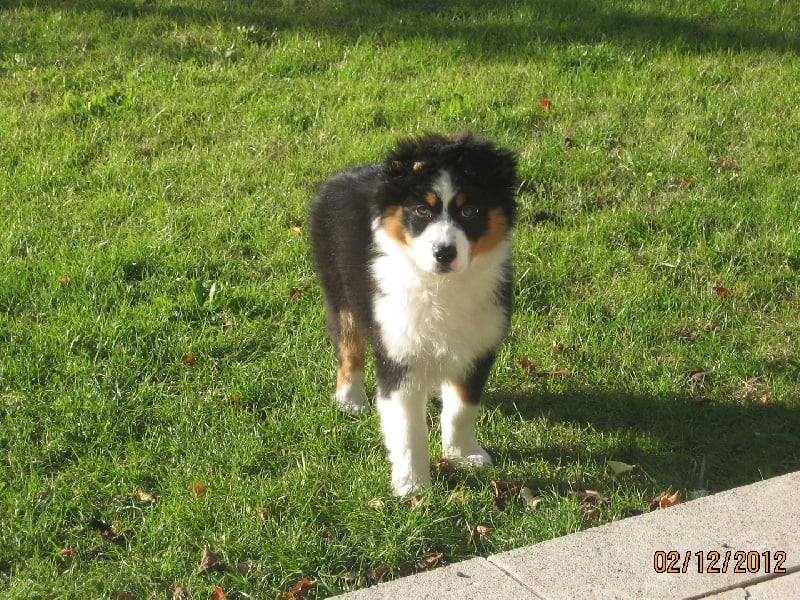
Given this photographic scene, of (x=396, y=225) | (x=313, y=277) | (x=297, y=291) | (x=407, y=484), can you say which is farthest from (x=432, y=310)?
(x=313, y=277)

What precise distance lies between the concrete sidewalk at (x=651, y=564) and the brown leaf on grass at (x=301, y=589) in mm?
365

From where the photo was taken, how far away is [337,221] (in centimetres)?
458

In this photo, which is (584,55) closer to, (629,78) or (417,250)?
(629,78)

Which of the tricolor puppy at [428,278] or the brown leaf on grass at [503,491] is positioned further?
the brown leaf on grass at [503,491]

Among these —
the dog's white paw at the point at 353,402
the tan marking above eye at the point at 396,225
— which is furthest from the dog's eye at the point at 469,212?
the dog's white paw at the point at 353,402

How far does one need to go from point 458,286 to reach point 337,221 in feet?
2.83

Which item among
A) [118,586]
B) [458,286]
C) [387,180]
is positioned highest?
[387,180]

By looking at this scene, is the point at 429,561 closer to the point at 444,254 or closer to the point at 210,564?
the point at 210,564

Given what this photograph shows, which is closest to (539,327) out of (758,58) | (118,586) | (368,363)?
(368,363)

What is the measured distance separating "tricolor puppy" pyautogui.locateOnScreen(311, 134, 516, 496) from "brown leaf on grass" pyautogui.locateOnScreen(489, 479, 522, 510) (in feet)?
0.49

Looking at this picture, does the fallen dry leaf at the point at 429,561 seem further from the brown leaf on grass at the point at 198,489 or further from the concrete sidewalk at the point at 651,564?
the brown leaf on grass at the point at 198,489

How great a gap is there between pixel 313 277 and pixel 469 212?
2302 mm

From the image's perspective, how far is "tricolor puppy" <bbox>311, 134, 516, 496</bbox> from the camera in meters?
3.74

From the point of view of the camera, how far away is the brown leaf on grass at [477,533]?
393 cm
